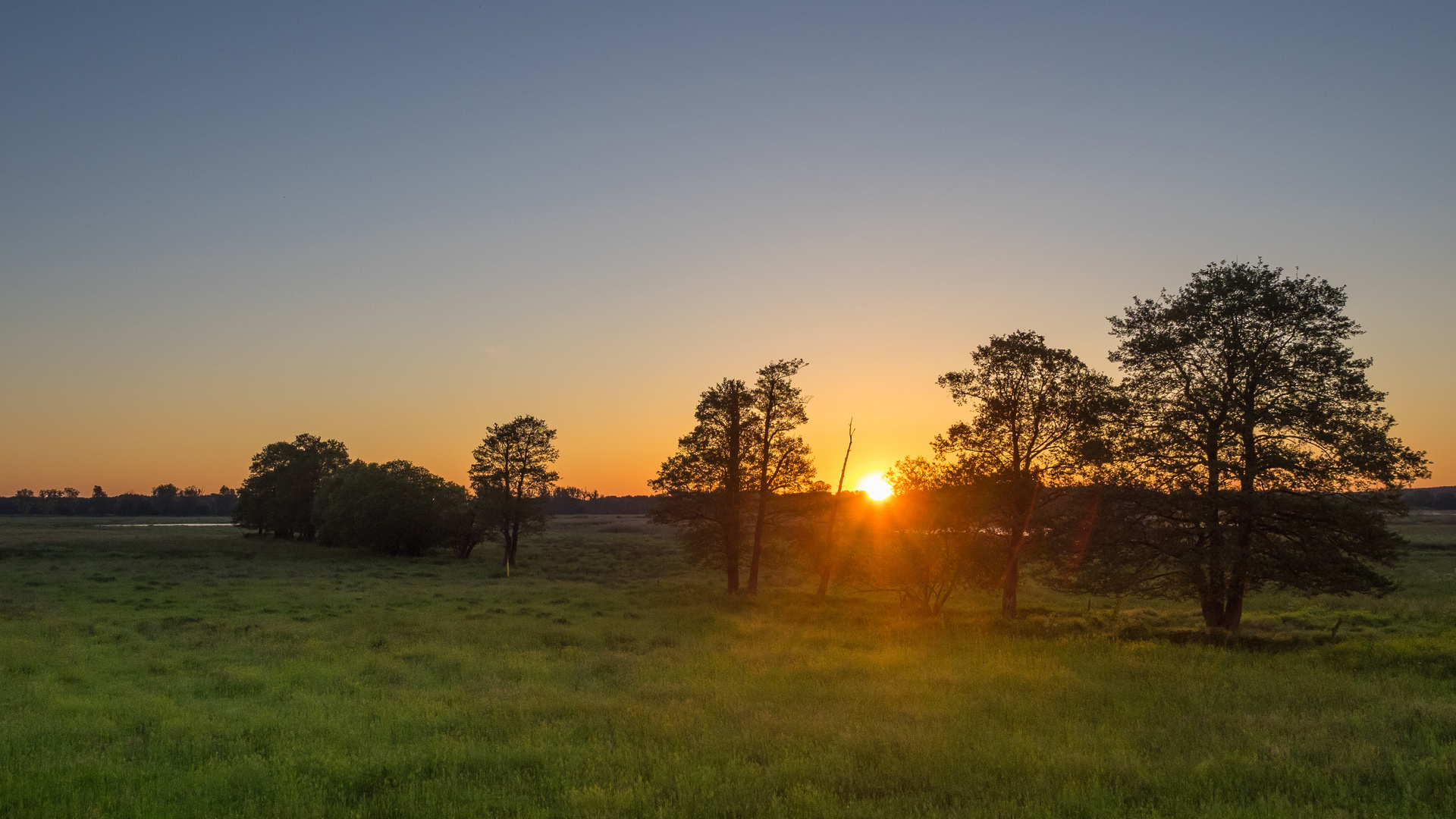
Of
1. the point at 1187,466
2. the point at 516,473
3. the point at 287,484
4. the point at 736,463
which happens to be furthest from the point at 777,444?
the point at 287,484

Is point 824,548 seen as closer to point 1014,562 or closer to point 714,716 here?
point 1014,562

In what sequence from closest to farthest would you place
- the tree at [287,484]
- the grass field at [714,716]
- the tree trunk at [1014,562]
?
the grass field at [714,716] → the tree trunk at [1014,562] → the tree at [287,484]

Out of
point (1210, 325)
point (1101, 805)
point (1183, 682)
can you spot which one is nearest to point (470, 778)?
point (1101, 805)

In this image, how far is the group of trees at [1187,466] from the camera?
1980 centimetres

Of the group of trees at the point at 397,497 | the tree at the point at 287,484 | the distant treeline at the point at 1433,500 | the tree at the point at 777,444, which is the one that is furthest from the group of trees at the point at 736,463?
the distant treeline at the point at 1433,500

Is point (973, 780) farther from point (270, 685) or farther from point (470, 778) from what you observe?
point (270, 685)

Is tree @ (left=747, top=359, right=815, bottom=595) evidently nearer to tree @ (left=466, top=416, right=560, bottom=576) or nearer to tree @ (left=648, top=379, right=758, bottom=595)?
tree @ (left=648, top=379, right=758, bottom=595)

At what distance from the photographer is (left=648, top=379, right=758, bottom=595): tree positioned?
37094 mm

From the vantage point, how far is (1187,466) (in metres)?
21.3

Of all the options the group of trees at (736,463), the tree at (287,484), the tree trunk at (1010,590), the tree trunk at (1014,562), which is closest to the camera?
the tree trunk at (1014,562)

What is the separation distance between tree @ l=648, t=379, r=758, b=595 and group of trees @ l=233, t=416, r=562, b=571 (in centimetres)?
2772

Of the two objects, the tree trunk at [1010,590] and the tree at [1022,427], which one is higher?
the tree at [1022,427]

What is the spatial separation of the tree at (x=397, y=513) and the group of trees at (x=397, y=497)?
0.08 metres

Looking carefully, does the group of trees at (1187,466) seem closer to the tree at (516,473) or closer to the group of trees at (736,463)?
the group of trees at (736,463)
